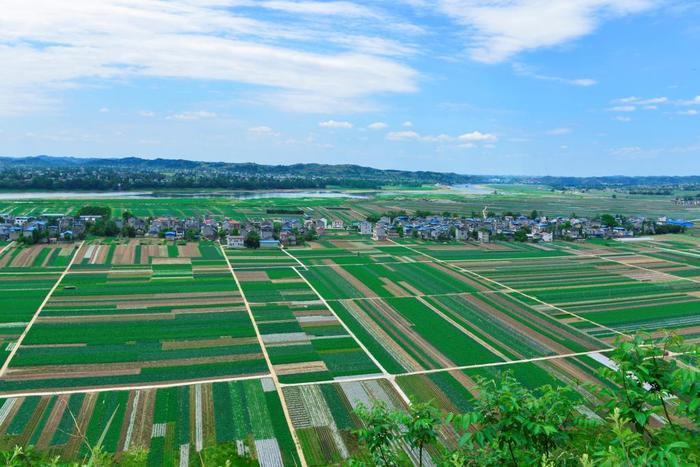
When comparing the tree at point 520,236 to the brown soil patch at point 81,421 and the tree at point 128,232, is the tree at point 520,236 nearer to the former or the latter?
the tree at point 128,232

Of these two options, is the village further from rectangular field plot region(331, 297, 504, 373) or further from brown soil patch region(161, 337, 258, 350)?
brown soil patch region(161, 337, 258, 350)

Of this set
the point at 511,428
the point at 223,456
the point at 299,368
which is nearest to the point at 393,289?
the point at 299,368

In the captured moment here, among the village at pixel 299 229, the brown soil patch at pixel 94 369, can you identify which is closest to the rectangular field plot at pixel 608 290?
the village at pixel 299 229

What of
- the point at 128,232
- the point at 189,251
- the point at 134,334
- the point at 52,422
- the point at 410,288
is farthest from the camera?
the point at 128,232

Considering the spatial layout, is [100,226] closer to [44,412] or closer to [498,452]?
[44,412]

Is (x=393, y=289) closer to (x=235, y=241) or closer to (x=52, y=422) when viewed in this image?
(x=235, y=241)
